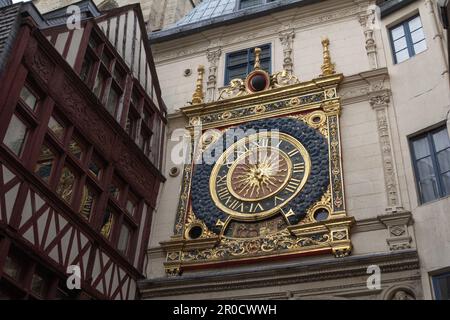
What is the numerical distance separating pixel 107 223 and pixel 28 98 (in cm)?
275

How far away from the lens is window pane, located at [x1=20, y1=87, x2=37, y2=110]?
8.60 m

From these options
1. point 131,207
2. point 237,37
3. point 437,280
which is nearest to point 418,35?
point 237,37

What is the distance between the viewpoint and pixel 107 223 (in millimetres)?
Result: 10344

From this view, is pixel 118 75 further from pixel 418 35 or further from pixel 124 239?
pixel 418 35

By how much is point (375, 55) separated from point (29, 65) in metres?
6.99

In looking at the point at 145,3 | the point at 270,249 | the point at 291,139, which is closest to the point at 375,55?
the point at 291,139

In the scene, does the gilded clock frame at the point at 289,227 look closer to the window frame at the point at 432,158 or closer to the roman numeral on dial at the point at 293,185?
the roman numeral on dial at the point at 293,185

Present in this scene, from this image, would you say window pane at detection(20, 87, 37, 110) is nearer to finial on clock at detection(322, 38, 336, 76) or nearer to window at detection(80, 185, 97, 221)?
window at detection(80, 185, 97, 221)

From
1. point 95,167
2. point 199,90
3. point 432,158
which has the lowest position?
point 95,167

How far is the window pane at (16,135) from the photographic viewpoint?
8141 millimetres
